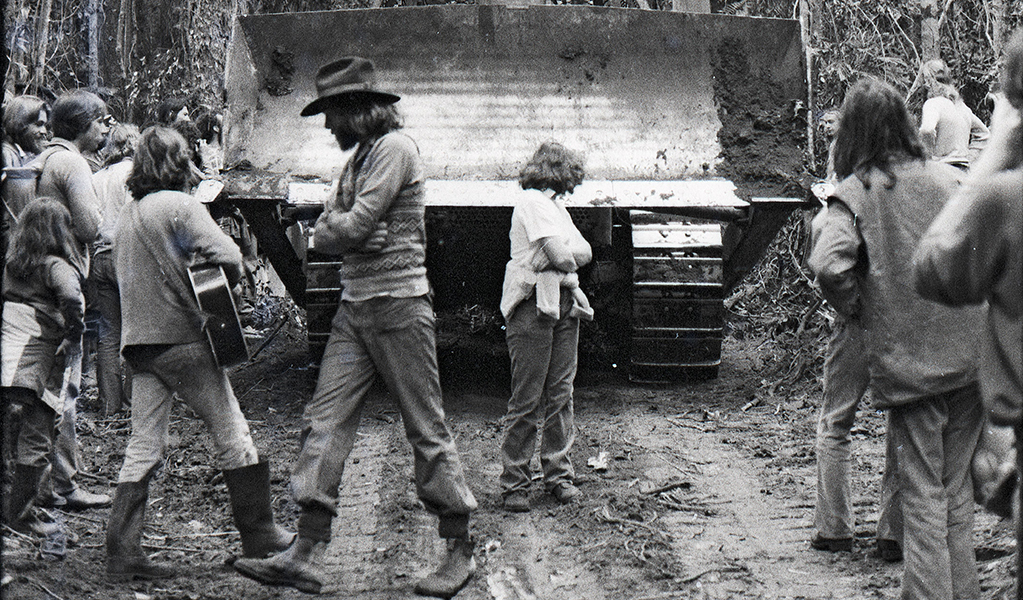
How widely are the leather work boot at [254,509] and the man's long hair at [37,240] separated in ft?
3.68

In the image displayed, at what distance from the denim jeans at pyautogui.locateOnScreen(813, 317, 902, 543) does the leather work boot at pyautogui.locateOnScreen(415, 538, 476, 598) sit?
1356 millimetres

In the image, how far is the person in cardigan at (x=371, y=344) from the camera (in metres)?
4.01

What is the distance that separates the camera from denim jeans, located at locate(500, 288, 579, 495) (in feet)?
17.3

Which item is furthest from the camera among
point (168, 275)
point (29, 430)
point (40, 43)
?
point (40, 43)

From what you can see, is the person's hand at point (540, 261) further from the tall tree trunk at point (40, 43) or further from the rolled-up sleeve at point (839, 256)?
the tall tree trunk at point (40, 43)

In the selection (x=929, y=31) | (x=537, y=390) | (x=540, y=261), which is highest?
(x=929, y=31)

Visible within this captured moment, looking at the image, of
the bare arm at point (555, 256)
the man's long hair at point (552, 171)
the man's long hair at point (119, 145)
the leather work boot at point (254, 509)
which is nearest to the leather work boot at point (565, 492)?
the bare arm at point (555, 256)

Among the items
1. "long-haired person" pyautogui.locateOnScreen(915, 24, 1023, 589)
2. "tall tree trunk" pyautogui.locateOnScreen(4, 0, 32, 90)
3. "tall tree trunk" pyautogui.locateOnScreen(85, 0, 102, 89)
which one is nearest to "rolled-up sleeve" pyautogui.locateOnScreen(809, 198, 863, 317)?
"long-haired person" pyautogui.locateOnScreen(915, 24, 1023, 589)

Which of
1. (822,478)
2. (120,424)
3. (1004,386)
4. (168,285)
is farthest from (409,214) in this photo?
(120,424)

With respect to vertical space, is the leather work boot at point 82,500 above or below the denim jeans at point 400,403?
below

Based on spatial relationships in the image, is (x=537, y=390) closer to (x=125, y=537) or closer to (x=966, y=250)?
(x=125, y=537)

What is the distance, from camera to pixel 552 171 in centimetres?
528

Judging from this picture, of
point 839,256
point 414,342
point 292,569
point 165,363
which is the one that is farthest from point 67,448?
point 839,256

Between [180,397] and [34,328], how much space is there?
740mm
